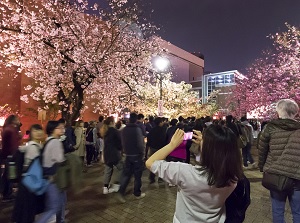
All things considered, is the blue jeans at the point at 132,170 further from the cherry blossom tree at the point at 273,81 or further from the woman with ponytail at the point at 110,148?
the cherry blossom tree at the point at 273,81

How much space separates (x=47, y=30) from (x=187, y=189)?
37.5 feet

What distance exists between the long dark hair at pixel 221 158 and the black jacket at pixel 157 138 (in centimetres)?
536

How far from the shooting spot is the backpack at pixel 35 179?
3.06m

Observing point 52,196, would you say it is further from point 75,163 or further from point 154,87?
point 154,87

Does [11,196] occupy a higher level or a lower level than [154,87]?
lower

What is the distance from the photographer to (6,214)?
479cm

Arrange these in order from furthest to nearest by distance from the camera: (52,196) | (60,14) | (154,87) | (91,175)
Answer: (154,87) → (60,14) → (91,175) → (52,196)

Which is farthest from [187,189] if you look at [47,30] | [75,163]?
[47,30]

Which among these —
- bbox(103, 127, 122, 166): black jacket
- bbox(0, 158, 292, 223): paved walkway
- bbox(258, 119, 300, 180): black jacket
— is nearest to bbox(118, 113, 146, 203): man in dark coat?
bbox(103, 127, 122, 166): black jacket

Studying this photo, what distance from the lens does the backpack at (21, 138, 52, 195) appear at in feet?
10.0

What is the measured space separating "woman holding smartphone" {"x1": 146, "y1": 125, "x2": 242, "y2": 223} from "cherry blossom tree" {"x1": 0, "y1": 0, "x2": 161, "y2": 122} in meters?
9.77

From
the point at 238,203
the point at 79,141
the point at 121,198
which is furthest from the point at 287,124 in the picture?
the point at 79,141

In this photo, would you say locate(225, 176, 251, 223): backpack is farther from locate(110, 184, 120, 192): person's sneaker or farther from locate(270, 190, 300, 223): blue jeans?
locate(110, 184, 120, 192): person's sneaker

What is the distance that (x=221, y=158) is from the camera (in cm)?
171
